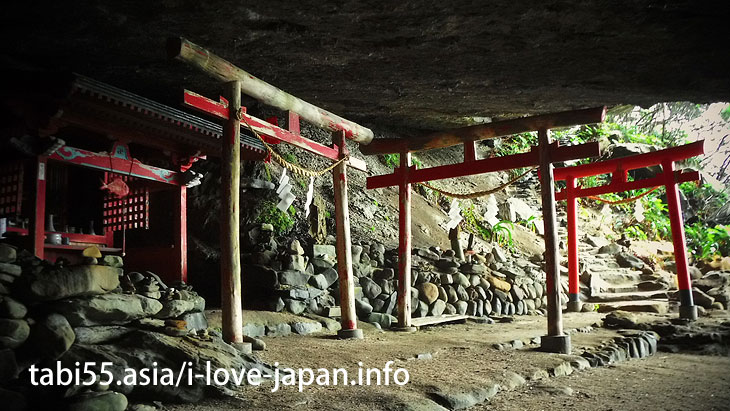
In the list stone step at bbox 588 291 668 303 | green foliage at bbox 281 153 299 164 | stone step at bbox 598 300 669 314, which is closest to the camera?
green foliage at bbox 281 153 299 164

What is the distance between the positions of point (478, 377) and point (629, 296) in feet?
32.5

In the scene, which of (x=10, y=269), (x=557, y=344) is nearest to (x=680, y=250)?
(x=557, y=344)

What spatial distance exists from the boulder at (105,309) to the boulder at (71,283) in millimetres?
84

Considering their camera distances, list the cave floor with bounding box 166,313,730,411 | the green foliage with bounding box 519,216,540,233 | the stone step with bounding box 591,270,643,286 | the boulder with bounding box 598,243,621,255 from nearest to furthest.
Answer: the cave floor with bounding box 166,313,730,411
the stone step with bounding box 591,270,643,286
the boulder with bounding box 598,243,621,255
the green foliage with bounding box 519,216,540,233

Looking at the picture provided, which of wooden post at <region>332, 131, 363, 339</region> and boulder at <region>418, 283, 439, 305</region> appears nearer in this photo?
wooden post at <region>332, 131, 363, 339</region>

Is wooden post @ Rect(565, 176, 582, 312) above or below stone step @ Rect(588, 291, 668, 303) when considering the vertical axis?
above

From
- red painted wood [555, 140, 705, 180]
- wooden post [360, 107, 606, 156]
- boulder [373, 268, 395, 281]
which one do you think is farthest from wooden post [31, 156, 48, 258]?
red painted wood [555, 140, 705, 180]

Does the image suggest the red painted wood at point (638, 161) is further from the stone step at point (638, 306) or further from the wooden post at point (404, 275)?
the wooden post at point (404, 275)

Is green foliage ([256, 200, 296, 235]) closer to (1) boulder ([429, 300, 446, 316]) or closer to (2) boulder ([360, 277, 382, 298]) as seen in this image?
(2) boulder ([360, 277, 382, 298])

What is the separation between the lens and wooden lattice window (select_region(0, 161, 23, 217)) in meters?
7.55

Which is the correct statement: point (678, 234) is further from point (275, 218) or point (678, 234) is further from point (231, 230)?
point (231, 230)

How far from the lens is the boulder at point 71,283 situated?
163 inches

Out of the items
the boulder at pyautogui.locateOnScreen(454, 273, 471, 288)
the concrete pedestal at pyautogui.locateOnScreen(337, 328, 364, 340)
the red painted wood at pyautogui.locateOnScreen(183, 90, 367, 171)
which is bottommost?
the concrete pedestal at pyautogui.locateOnScreen(337, 328, 364, 340)

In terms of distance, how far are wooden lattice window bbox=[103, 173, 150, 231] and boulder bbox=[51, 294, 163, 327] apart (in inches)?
174
